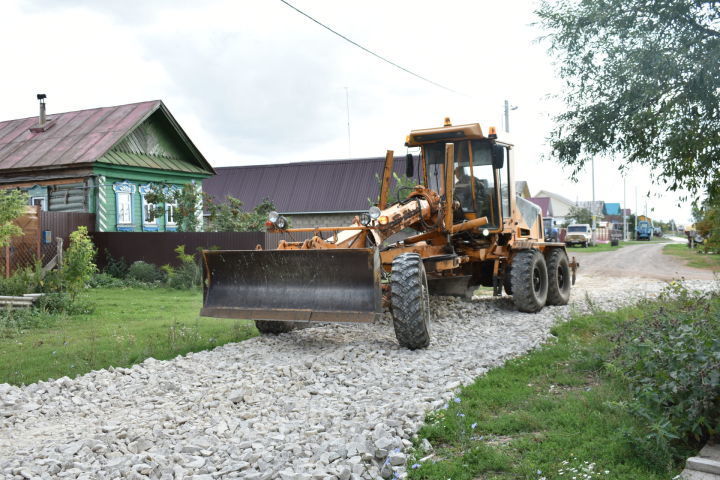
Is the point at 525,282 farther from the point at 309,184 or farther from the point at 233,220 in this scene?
the point at 309,184

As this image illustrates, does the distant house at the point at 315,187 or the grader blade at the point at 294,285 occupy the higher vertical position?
the distant house at the point at 315,187

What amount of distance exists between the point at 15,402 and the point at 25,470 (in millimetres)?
2007

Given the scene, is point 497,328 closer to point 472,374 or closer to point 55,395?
point 472,374

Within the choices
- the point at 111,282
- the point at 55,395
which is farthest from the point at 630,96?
the point at 111,282

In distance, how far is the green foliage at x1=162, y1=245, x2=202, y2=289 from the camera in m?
17.1

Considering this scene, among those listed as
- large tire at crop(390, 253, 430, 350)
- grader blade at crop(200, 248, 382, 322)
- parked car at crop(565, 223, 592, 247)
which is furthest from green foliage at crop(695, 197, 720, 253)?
parked car at crop(565, 223, 592, 247)

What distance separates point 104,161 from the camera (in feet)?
68.5

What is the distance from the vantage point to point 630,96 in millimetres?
10750

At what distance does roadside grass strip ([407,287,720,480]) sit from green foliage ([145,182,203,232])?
Result: 1556 cm

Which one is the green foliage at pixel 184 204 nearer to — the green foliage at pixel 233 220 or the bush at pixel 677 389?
the green foliage at pixel 233 220

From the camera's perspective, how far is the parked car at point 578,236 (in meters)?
49.4

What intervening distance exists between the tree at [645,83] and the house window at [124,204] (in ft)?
47.9

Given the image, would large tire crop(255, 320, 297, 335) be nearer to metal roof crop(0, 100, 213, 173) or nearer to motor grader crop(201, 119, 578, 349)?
motor grader crop(201, 119, 578, 349)

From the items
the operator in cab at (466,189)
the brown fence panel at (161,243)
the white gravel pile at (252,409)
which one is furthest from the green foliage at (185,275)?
the white gravel pile at (252,409)
